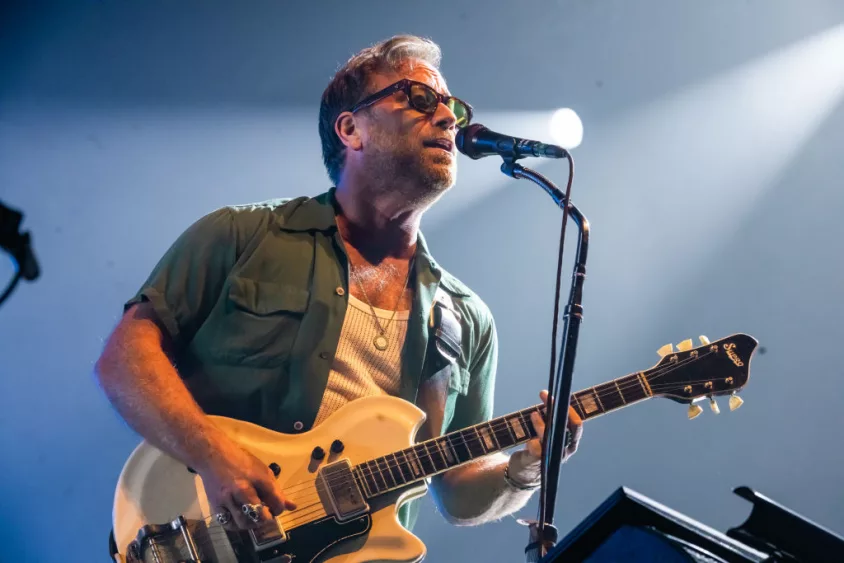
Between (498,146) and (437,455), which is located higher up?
(498,146)

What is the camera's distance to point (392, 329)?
2879mm

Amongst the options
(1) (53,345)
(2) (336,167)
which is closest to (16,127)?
(1) (53,345)

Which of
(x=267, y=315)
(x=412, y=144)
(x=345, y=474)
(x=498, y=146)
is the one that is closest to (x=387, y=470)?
(x=345, y=474)

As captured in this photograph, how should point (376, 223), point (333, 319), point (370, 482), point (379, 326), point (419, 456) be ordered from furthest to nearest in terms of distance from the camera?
point (376, 223), point (379, 326), point (333, 319), point (419, 456), point (370, 482)

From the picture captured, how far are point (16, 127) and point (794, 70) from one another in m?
4.74

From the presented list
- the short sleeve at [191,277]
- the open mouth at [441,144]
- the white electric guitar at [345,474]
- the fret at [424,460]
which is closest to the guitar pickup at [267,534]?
the white electric guitar at [345,474]

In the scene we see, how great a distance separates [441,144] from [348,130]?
493mm

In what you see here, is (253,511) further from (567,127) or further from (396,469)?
(567,127)

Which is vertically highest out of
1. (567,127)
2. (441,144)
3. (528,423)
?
(567,127)

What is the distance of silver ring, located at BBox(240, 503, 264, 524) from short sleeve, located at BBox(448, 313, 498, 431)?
122cm

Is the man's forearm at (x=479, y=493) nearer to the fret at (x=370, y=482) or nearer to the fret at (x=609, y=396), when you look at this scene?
the fret at (x=609, y=396)

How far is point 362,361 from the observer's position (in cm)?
277

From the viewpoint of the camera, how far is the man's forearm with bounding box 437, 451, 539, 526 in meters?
2.86

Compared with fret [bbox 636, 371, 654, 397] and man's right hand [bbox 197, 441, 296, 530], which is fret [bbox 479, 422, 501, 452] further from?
man's right hand [bbox 197, 441, 296, 530]
